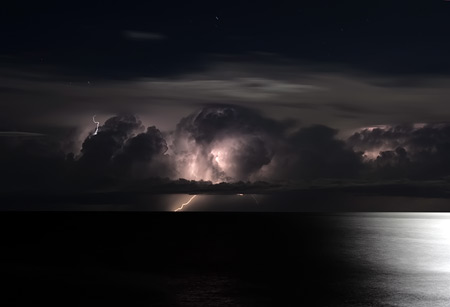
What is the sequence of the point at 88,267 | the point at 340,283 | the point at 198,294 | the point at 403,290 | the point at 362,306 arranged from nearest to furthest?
the point at 362,306 → the point at 198,294 → the point at 403,290 → the point at 340,283 → the point at 88,267

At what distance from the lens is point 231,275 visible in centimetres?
5609

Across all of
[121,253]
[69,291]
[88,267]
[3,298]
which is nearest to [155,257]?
[121,253]

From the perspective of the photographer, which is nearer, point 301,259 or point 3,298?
point 3,298

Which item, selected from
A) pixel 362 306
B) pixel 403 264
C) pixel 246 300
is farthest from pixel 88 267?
pixel 403 264

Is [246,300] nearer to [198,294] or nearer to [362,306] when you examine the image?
[198,294]

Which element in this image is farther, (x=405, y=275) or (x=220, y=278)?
(x=405, y=275)

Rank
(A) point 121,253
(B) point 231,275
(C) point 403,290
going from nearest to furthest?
1. (C) point 403,290
2. (B) point 231,275
3. (A) point 121,253

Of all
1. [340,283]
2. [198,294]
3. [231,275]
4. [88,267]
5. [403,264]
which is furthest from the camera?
[403,264]

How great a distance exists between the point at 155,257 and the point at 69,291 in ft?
98.0

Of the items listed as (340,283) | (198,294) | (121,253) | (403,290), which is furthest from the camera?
(121,253)

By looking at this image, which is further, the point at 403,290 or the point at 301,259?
the point at 301,259

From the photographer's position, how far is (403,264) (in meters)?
71.1

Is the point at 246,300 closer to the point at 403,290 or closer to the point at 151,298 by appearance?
the point at 151,298

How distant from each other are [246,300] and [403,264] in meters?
36.2
